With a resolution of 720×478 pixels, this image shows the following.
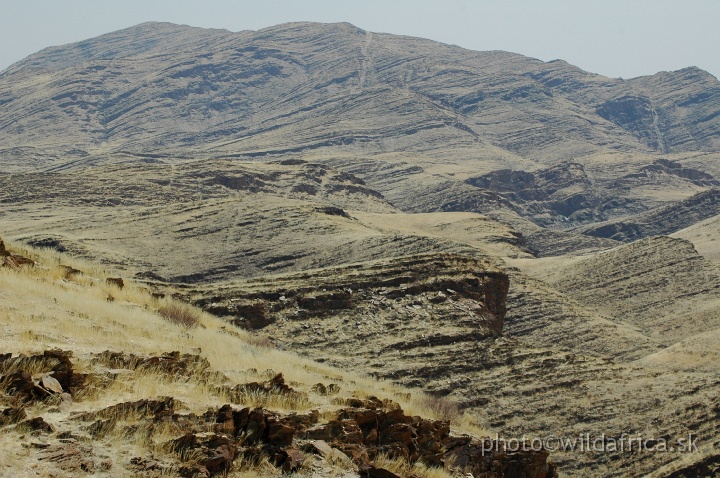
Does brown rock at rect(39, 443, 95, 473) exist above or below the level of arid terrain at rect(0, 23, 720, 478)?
above

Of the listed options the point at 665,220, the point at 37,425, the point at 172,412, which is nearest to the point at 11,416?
the point at 37,425

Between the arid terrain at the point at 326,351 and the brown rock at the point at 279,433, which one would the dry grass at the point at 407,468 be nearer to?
the arid terrain at the point at 326,351

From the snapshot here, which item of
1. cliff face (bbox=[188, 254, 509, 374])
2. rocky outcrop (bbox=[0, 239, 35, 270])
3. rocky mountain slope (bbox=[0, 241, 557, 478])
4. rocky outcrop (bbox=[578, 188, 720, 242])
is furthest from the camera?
rocky outcrop (bbox=[578, 188, 720, 242])

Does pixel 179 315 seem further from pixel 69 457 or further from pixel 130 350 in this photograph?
pixel 69 457

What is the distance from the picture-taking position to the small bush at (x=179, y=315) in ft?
56.1

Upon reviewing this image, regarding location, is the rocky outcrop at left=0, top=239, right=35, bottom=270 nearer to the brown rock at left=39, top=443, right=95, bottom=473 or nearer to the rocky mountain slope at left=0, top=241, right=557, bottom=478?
the rocky mountain slope at left=0, top=241, right=557, bottom=478

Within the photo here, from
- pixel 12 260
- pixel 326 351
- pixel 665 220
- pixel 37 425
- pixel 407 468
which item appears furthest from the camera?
pixel 665 220

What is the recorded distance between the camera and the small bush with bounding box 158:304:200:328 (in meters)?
17.1

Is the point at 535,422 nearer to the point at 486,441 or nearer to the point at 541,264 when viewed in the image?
the point at 486,441

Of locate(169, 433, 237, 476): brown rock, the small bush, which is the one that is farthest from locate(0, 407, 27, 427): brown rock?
the small bush

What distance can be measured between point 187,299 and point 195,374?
68.8ft

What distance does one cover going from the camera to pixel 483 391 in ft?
91.6

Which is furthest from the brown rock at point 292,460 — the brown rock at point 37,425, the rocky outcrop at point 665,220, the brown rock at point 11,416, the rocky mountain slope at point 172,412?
the rocky outcrop at point 665,220

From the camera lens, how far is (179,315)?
17656 mm
